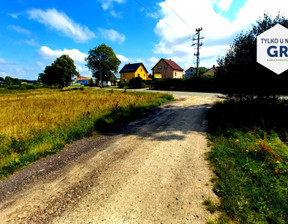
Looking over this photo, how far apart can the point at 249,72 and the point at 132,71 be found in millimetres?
56409

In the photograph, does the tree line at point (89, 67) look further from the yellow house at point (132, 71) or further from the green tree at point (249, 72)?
the green tree at point (249, 72)

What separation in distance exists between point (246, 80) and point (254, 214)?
770cm

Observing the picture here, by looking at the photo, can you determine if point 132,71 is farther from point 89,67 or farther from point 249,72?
point 249,72

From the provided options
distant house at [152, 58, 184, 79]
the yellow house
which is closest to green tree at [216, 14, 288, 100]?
distant house at [152, 58, 184, 79]

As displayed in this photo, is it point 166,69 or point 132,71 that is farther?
point 132,71

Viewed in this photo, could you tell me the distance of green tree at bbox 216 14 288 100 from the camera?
7164 millimetres

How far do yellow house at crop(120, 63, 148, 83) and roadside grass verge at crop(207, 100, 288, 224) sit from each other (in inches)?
2258

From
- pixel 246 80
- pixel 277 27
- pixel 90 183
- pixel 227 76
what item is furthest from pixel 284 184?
pixel 277 27

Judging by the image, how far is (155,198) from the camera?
8.64 feet

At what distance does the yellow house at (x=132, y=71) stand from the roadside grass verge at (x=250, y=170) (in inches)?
2258

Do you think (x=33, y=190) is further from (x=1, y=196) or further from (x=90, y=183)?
(x=90, y=183)

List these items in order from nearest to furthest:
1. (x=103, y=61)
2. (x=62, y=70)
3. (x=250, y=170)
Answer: (x=250, y=170) → (x=62, y=70) → (x=103, y=61)

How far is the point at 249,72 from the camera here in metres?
7.59

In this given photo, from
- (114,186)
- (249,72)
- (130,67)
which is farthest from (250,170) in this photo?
(130,67)
